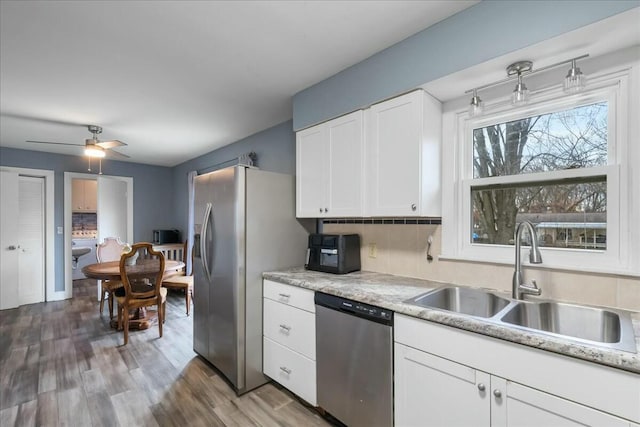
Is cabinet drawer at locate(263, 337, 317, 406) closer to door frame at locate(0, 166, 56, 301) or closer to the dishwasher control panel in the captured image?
the dishwasher control panel

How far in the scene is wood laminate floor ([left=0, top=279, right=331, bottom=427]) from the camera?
1.95m

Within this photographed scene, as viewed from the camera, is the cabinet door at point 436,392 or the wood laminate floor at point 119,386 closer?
the cabinet door at point 436,392

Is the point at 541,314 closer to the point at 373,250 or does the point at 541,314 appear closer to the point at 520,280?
the point at 520,280

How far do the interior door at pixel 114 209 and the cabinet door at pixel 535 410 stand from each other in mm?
6154

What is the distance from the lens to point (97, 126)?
3.45 metres

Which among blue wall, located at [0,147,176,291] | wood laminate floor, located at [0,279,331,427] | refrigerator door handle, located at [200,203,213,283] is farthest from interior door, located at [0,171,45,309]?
refrigerator door handle, located at [200,203,213,283]

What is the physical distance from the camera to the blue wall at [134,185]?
4.62 meters

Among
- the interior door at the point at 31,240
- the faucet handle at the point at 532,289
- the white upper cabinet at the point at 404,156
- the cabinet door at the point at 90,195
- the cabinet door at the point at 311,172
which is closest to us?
the faucet handle at the point at 532,289

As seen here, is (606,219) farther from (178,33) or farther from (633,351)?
(178,33)

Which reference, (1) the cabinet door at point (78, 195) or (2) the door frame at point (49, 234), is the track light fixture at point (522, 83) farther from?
(1) the cabinet door at point (78, 195)

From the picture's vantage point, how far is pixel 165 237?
18.2ft

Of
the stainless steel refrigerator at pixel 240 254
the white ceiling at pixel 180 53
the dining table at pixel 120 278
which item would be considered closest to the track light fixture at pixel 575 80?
the white ceiling at pixel 180 53

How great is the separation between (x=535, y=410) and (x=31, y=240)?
20.8ft

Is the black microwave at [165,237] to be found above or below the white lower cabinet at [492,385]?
above
